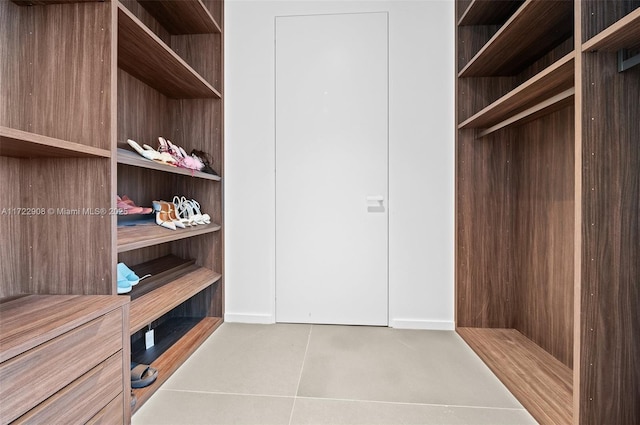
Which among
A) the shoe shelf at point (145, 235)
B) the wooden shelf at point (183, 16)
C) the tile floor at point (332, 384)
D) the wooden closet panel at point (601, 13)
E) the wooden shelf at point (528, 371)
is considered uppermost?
the wooden shelf at point (183, 16)

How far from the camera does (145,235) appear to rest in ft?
4.86

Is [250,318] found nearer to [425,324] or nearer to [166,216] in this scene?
[166,216]

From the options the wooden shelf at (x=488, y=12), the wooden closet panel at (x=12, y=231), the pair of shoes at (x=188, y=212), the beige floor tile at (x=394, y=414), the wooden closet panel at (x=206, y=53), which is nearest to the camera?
the wooden closet panel at (x=12, y=231)

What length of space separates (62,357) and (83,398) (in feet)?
0.52

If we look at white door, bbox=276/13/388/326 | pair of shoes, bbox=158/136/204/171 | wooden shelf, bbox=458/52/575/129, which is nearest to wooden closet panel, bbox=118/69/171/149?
pair of shoes, bbox=158/136/204/171

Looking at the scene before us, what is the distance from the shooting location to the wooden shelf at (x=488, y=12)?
1.84m

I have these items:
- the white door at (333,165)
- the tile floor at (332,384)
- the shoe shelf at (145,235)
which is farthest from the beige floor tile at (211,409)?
the white door at (333,165)

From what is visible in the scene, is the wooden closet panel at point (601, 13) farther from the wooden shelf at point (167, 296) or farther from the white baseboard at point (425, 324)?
the wooden shelf at point (167, 296)

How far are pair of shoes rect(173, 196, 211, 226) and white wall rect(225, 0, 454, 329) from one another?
9.3 inches

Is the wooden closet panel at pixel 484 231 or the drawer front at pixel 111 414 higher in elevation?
the wooden closet panel at pixel 484 231

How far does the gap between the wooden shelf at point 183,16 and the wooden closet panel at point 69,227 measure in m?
1.27

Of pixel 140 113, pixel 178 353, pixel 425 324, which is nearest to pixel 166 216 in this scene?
pixel 140 113

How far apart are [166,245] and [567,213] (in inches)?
94.9

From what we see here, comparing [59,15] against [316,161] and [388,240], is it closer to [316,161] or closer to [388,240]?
[316,161]
